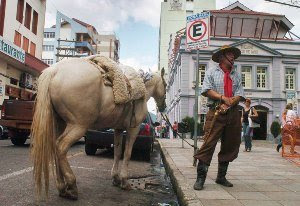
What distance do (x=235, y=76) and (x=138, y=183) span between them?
2449 mm

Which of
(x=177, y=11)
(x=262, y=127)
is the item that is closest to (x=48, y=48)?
(x=177, y=11)

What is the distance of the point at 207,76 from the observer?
16.8 ft

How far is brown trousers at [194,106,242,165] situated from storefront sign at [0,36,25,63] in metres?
19.6

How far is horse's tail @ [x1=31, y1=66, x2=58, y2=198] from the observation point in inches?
150

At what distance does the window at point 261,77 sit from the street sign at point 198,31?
28234 mm

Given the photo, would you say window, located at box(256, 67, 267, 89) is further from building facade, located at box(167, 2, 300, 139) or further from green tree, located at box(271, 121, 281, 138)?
green tree, located at box(271, 121, 281, 138)

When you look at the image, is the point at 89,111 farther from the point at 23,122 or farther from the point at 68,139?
the point at 23,122

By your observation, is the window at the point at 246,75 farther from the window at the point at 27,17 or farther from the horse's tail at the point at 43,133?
the horse's tail at the point at 43,133

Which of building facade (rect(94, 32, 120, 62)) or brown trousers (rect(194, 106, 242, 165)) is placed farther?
building facade (rect(94, 32, 120, 62))

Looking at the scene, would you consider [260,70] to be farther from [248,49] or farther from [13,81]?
[13,81]

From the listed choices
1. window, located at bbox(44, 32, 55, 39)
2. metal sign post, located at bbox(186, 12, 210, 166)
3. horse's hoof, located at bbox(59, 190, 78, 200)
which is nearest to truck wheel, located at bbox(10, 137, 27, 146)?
metal sign post, located at bbox(186, 12, 210, 166)

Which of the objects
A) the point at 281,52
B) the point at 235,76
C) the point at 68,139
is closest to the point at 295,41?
the point at 281,52

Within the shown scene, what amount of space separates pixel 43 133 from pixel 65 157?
39 cm

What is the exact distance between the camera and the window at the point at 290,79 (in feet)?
113
